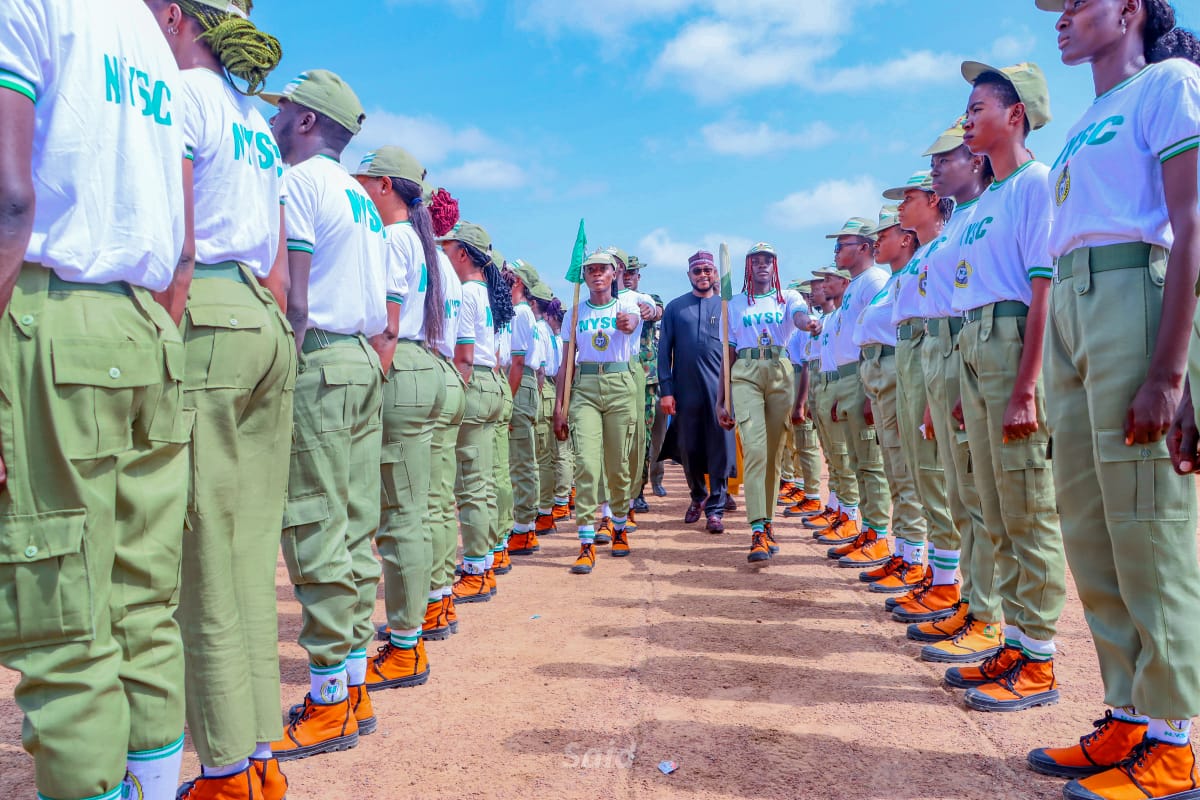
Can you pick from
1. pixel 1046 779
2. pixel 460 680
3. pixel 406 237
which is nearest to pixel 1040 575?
pixel 1046 779

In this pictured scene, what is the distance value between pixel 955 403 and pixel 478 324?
327 cm

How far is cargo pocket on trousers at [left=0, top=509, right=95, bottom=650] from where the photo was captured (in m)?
1.65

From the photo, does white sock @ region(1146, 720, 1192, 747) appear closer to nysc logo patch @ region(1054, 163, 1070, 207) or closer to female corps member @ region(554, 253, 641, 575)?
nysc logo patch @ region(1054, 163, 1070, 207)

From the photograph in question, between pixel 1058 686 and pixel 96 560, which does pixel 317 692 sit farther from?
pixel 1058 686

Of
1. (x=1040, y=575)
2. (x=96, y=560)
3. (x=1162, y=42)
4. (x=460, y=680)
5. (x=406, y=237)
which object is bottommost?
(x=460, y=680)

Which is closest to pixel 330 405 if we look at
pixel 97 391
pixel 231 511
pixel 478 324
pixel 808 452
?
pixel 231 511

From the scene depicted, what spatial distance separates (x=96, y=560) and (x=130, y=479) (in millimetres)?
208

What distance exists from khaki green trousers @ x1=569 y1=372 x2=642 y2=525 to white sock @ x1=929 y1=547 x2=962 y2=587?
9.61 ft

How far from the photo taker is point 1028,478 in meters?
3.61

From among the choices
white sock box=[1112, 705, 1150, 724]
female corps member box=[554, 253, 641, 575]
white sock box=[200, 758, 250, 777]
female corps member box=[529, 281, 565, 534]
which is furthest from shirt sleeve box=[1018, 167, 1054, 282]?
female corps member box=[529, 281, 565, 534]

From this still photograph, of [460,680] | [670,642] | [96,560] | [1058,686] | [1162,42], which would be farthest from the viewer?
→ [670,642]

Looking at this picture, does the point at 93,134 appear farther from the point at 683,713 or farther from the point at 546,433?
the point at 546,433

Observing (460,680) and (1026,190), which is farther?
(460,680)

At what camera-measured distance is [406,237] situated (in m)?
4.25
